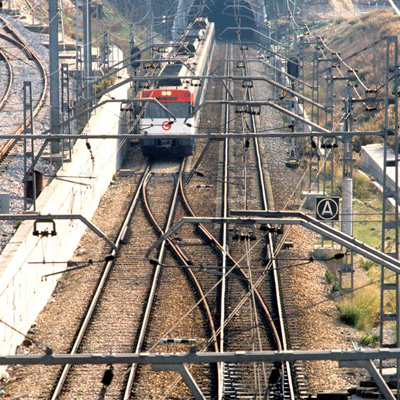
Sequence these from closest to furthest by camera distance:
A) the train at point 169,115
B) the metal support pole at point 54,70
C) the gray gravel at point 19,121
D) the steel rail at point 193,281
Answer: the steel rail at point 193,281
the gray gravel at point 19,121
the metal support pole at point 54,70
the train at point 169,115

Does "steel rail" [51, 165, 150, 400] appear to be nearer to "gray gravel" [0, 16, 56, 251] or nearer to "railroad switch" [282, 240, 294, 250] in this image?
"gray gravel" [0, 16, 56, 251]

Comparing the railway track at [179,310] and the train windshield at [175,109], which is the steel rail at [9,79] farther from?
the railway track at [179,310]

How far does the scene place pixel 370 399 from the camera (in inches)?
433

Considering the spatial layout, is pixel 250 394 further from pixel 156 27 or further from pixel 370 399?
pixel 156 27

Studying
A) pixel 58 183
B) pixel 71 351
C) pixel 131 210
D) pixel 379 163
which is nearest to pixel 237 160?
pixel 379 163

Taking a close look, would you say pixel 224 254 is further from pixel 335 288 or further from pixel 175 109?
pixel 175 109

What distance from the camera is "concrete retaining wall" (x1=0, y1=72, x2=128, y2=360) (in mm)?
15984

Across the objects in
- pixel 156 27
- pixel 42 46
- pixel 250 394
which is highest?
pixel 156 27

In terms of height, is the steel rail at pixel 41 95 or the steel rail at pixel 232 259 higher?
the steel rail at pixel 41 95

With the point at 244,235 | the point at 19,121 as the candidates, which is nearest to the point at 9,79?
the point at 19,121

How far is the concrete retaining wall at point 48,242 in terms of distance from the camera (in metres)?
16.0

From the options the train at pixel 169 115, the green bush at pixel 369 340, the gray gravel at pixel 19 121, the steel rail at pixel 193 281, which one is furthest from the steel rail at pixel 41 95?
the green bush at pixel 369 340

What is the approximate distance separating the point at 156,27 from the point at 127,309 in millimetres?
58688

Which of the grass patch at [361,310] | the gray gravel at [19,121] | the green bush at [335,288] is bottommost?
the grass patch at [361,310]
